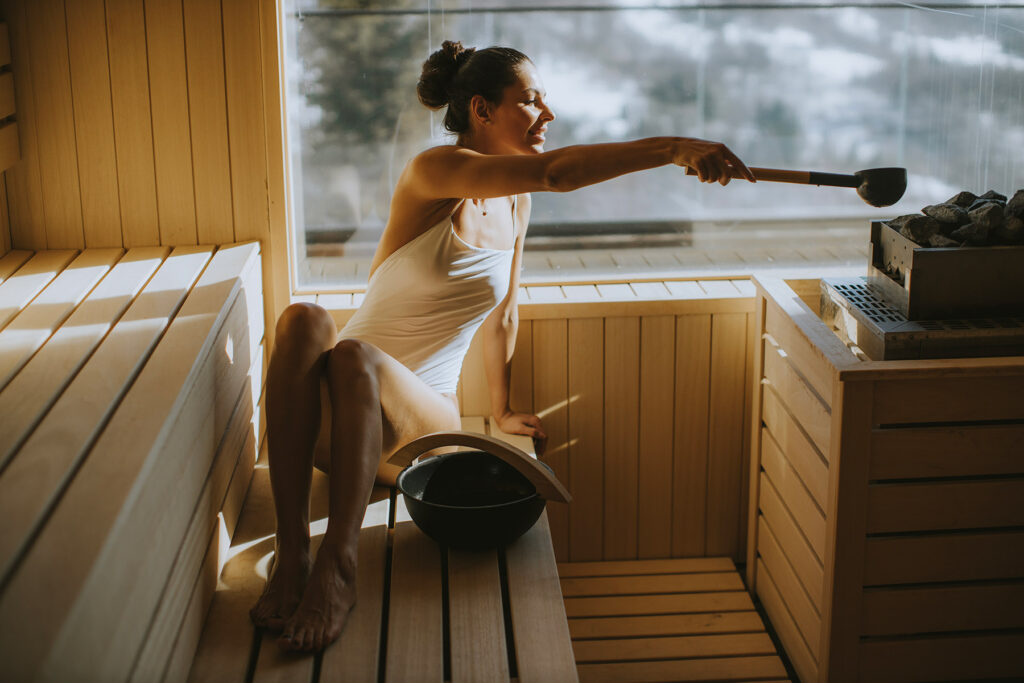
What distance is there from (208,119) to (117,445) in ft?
4.36

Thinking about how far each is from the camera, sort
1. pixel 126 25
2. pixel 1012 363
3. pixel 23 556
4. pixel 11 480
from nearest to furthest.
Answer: pixel 23 556, pixel 11 480, pixel 1012 363, pixel 126 25

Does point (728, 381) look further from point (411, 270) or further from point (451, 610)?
point (451, 610)

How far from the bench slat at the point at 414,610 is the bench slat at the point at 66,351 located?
659 millimetres

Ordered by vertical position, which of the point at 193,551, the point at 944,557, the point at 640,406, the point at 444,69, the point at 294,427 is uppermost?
the point at 444,69

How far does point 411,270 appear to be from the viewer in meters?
2.18

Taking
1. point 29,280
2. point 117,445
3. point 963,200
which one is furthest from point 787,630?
point 29,280

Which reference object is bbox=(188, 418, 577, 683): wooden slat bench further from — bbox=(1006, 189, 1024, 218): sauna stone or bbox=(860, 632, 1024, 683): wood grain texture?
bbox=(1006, 189, 1024, 218): sauna stone

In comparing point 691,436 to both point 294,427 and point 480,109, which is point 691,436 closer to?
point 480,109

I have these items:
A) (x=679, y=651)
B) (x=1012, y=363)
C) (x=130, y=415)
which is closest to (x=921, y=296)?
(x=1012, y=363)

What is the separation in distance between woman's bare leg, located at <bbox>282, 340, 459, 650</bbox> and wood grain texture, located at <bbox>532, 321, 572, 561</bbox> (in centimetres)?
69

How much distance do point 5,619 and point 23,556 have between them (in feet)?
0.41

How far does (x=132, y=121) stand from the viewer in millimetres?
2486

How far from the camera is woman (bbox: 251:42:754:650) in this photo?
5.73 ft

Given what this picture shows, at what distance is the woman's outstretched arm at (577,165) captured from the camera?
1.74 meters
